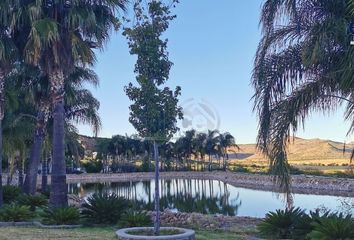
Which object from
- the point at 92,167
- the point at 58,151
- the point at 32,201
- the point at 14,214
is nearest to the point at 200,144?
the point at 92,167

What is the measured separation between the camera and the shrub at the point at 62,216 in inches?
504

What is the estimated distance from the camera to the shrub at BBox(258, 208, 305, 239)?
1052cm

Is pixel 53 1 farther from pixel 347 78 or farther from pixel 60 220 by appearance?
pixel 347 78

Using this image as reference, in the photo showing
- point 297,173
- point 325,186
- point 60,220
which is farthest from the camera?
point 297,173

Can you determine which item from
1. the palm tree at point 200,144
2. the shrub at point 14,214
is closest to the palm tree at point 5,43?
the shrub at point 14,214

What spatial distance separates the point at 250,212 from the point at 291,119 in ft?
53.7

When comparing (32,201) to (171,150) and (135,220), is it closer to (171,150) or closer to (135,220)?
(135,220)

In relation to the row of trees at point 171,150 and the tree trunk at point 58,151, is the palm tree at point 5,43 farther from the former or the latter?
the row of trees at point 171,150

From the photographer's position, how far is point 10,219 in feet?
44.0

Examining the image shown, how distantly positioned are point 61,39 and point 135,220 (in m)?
6.50

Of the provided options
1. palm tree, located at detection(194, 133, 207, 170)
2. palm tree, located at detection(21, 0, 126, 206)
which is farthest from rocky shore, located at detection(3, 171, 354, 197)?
palm tree, located at detection(21, 0, 126, 206)

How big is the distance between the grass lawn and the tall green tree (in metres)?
2.67

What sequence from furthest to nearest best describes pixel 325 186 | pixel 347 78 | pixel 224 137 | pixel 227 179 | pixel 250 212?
pixel 224 137
pixel 227 179
pixel 325 186
pixel 250 212
pixel 347 78

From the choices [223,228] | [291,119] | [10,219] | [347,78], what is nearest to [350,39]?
[347,78]
